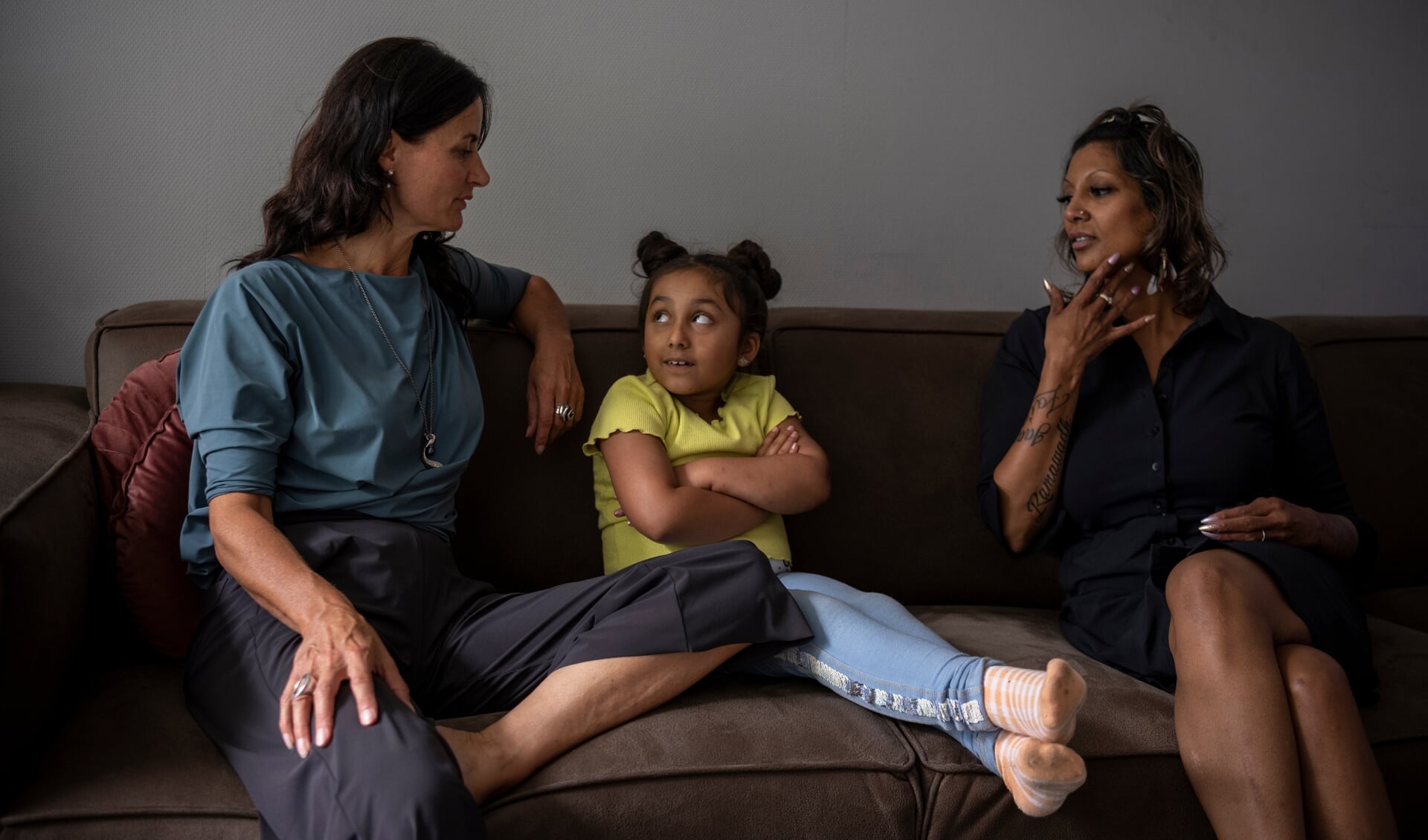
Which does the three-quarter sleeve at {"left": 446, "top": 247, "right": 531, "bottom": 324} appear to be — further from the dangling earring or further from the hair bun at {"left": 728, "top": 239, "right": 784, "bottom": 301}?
the dangling earring

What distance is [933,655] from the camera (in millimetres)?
1305

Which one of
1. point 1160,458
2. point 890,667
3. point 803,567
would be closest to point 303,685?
point 890,667

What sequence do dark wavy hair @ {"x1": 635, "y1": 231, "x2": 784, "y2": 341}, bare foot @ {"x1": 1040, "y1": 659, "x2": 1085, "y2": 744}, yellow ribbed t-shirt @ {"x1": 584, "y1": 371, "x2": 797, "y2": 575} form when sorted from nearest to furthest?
bare foot @ {"x1": 1040, "y1": 659, "x2": 1085, "y2": 744}, yellow ribbed t-shirt @ {"x1": 584, "y1": 371, "x2": 797, "y2": 575}, dark wavy hair @ {"x1": 635, "y1": 231, "x2": 784, "y2": 341}

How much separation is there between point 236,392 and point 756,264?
2.93 feet

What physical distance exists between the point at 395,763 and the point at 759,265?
3.57ft

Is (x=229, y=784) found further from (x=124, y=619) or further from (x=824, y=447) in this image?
(x=824, y=447)

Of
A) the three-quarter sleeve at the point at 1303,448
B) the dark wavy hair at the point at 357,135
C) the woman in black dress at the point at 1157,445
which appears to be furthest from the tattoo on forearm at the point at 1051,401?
the dark wavy hair at the point at 357,135

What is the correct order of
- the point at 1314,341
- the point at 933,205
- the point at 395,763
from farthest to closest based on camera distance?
the point at 933,205, the point at 1314,341, the point at 395,763

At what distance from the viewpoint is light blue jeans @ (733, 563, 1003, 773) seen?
4.11 feet

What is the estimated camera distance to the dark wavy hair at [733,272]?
176cm

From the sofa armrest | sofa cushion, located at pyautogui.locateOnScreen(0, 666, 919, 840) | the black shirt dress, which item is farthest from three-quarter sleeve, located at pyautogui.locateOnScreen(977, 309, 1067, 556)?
the sofa armrest

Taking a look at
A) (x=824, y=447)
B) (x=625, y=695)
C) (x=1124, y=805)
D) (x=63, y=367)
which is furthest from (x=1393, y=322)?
(x=63, y=367)

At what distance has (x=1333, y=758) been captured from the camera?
1.29 m

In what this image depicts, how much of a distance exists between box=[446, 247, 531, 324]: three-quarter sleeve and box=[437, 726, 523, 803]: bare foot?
0.75 m
